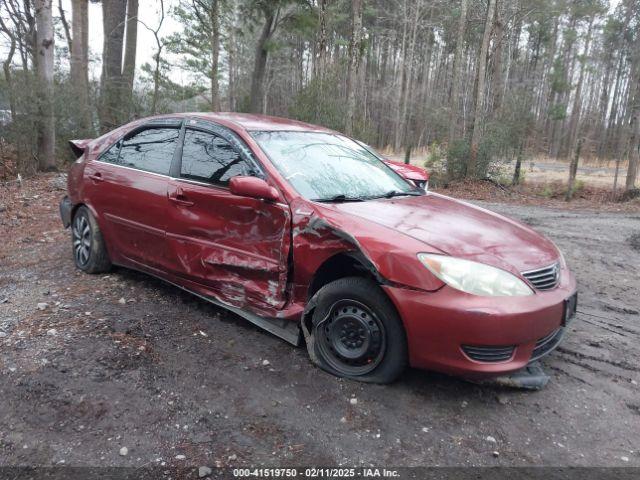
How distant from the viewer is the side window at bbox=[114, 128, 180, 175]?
398 centimetres

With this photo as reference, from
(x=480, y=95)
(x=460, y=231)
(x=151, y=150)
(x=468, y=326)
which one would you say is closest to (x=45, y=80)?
(x=151, y=150)

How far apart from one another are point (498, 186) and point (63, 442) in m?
13.5

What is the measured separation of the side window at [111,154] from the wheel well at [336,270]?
8.24 ft

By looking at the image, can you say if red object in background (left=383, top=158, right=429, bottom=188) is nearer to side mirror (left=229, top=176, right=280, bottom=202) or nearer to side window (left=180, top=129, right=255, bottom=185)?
side window (left=180, top=129, right=255, bottom=185)

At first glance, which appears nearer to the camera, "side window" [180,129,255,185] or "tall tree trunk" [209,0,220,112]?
"side window" [180,129,255,185]

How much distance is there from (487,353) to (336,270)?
104 cm

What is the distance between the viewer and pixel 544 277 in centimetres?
283

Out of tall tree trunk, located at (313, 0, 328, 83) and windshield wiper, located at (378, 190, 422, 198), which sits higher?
tall tree trunk, located at (313, 0, 328, 83)

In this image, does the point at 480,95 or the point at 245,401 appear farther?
the point at 480,95

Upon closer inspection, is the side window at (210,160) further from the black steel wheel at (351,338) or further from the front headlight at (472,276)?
the front headlight at (472,276)

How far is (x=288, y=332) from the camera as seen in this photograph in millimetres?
3268

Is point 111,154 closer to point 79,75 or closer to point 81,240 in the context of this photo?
point 81,240

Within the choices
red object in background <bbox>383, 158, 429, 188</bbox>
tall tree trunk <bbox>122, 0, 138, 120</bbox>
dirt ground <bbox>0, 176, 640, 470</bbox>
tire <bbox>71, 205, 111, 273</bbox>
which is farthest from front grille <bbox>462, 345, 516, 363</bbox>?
tall tree trunk <bbox>122, 0, 138, 120</bbox>

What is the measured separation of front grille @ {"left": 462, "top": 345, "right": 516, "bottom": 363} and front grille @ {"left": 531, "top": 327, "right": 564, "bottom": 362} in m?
0.22
